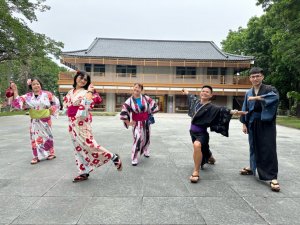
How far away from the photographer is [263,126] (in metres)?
4.28

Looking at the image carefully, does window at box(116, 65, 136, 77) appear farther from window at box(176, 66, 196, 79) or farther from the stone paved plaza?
the stone paved plaza

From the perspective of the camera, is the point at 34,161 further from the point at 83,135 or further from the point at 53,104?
the point at 83,135

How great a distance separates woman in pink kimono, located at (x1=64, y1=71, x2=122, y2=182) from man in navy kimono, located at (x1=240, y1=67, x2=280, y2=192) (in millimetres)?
2276

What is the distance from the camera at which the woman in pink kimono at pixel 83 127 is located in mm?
4188

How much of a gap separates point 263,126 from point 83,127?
2.81 m

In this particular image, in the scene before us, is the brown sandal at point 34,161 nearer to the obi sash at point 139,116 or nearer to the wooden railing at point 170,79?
the obi sash at point 139,116

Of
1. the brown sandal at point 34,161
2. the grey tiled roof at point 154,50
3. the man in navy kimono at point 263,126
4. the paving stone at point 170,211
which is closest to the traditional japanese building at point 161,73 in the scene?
the grey tiled roof at point 154,50

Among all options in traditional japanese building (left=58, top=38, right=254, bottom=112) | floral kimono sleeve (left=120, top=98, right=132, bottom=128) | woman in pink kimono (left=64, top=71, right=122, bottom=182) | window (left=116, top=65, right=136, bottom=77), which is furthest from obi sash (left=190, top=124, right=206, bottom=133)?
window (left=116, top=65, right=136, bottom=77)

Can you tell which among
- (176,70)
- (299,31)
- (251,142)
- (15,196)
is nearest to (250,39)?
(176,70)

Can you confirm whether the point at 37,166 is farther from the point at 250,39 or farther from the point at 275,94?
Result: the point at 250,39

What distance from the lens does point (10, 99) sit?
554 centimetres

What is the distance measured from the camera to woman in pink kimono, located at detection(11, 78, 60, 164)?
5617 millimetres

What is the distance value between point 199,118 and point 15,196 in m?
2.97

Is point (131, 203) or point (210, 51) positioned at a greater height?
point (210, 51)
